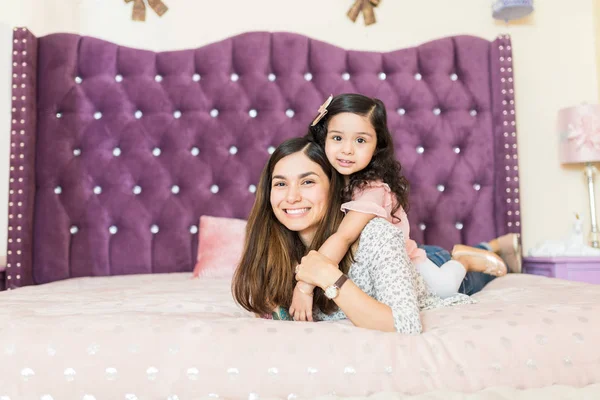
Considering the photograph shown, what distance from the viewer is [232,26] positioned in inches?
117

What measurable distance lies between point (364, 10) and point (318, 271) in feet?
7.47

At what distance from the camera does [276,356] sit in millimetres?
1015

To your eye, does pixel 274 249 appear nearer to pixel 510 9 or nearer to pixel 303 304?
pixel 303 304

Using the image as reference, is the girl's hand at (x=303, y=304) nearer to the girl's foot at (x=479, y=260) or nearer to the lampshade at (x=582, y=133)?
the girl's foot at (x=479, y=260)

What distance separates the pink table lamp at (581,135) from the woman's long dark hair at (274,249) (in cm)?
191

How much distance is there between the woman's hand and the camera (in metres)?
1.14

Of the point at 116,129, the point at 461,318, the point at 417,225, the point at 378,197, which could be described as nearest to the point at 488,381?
the point at 461,318

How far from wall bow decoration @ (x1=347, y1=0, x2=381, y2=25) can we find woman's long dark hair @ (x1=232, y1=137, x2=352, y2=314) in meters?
1.80

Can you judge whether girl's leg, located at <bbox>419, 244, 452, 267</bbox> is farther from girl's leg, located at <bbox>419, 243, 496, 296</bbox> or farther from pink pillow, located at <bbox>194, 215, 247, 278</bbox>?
pink pillow, located at <bbox>194, 215, 247, 278</bbox>

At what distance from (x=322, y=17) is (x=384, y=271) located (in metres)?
2.25

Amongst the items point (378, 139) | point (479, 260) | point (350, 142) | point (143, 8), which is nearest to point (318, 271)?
point (350, 142)

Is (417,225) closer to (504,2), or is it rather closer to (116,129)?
(504,2)

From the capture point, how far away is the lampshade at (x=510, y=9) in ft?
9.25

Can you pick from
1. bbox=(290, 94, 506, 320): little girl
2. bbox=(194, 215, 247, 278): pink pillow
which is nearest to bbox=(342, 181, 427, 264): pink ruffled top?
bbox=(290, 94, 506, 320): little girl
